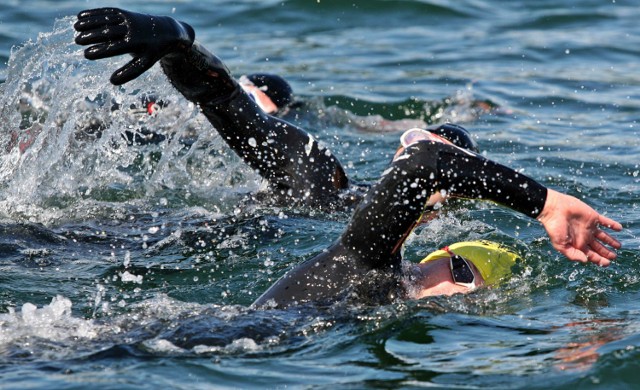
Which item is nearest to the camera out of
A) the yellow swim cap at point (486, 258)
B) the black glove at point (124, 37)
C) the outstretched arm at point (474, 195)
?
the outstretched arm at point (474, 195)

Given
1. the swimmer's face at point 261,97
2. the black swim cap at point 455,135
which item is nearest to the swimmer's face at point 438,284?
the black swim cap at point 455,135

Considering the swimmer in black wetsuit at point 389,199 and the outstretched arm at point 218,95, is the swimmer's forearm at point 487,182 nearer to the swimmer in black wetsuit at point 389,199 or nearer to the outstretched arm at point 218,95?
the swimmer in black wetsuit at point 389,199

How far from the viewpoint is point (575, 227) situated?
4.20 m

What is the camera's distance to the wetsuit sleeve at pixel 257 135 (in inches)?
213

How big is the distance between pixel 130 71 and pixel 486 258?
5.86 feet

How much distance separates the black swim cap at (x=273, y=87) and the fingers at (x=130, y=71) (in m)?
3.57

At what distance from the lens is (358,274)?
4406mm

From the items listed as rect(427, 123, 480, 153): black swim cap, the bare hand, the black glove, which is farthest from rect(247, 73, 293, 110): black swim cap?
the bare hand

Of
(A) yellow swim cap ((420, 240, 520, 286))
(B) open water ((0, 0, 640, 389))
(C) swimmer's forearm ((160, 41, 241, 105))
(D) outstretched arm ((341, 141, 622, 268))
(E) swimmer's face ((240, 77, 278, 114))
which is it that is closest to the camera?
(B) open water ((0, 0, 640, 389))

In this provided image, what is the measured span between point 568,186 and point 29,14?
281 inches

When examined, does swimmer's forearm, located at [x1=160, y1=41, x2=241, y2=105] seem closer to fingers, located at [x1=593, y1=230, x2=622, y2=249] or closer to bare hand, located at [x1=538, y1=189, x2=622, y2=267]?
bare hand, located at [x1=538, y1=189, x2=622, y2=267]

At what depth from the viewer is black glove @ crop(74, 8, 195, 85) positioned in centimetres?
457

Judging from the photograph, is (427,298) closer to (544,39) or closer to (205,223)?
(205,223)

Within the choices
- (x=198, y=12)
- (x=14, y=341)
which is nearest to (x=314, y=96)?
(x=198, y=12)
